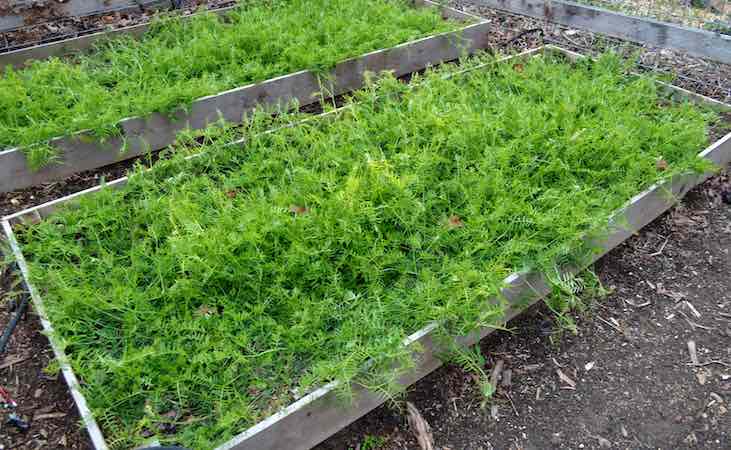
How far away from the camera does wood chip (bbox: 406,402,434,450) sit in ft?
8.68

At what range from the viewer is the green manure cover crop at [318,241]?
251 cm

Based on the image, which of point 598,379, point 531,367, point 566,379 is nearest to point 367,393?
point 531,367

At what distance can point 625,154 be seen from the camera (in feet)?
12.1

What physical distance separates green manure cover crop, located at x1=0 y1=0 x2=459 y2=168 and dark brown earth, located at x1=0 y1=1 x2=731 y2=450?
4.45 feet

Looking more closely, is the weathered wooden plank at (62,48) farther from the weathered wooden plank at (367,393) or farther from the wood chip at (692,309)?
the wood chip at (692,309)

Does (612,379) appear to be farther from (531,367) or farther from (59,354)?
(59,354)

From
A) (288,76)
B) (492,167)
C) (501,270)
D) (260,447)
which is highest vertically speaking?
(288,76)

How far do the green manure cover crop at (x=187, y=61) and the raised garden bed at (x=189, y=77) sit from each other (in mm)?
11

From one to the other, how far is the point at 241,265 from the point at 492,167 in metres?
1.69

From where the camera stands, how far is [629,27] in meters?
4.85

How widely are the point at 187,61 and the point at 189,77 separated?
5.6 inches

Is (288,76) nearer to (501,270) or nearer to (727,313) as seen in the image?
(501,270)

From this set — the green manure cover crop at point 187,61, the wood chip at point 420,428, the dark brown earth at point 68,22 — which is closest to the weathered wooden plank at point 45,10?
the dark brown earth at point 68,22

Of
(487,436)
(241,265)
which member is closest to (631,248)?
(487,436)
